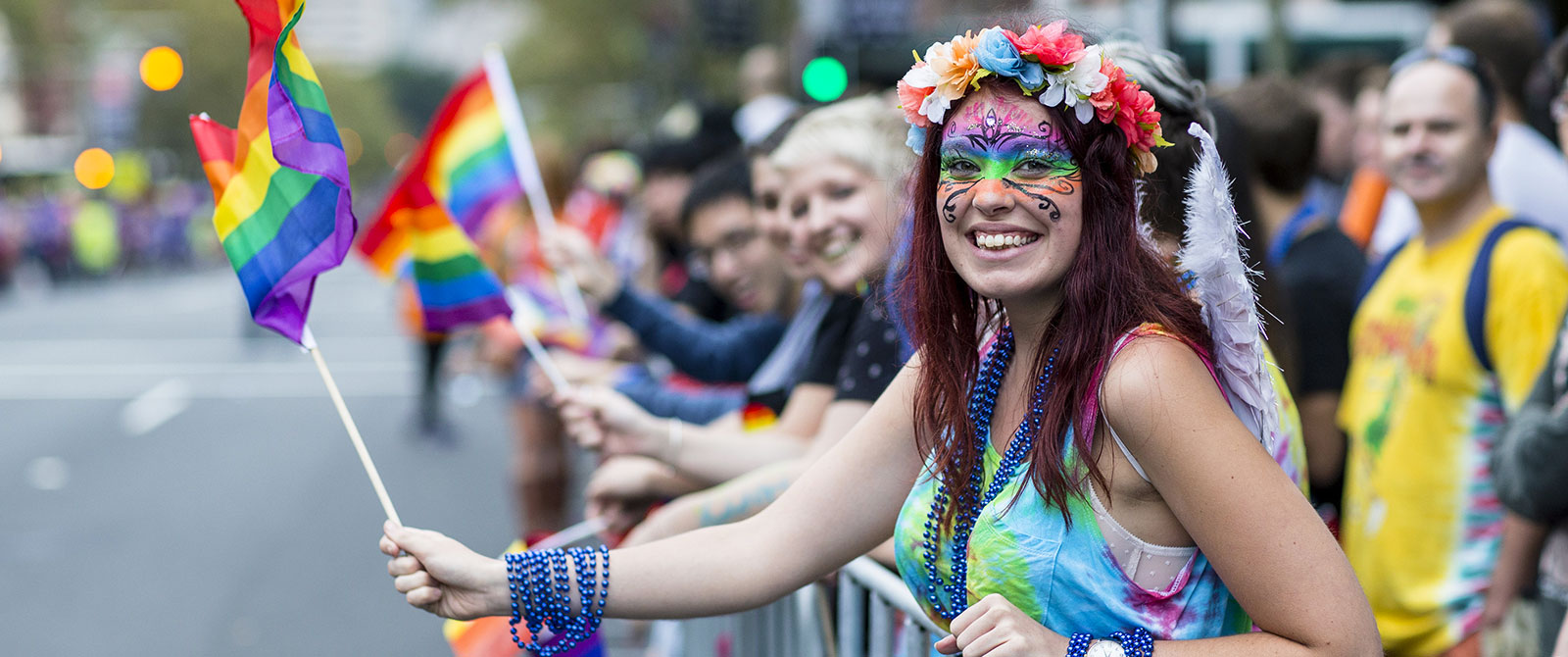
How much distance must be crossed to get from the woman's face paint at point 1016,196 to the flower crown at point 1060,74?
0.03 m

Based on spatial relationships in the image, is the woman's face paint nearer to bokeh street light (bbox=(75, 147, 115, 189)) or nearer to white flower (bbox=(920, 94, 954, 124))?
white flower (bbox=(920, 94, 954, 124))

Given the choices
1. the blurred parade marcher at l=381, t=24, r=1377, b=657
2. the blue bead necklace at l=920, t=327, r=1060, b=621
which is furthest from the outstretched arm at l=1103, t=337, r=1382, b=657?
the blue bead necklace at l=920, t=327, r=1060, b=621

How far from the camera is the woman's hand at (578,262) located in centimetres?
486

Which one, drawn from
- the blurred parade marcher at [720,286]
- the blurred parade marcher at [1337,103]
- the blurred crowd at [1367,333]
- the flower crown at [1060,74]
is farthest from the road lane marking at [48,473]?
the flower crown at [1060,74]

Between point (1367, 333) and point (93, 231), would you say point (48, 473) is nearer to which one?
point (1367, 333)

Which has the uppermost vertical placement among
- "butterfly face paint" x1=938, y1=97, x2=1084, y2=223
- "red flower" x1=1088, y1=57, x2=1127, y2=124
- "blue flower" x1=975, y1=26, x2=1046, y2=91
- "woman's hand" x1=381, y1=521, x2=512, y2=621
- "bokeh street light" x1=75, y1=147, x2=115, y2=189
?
"blue flower" x1=975, y1=26, x2=1046, y2=91

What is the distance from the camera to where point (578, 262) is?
16.0 feet

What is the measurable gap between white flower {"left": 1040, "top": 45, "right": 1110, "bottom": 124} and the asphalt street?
483 centimetres

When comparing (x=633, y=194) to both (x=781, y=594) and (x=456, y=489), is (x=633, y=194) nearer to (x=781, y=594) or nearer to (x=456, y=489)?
(x=456, y=489)

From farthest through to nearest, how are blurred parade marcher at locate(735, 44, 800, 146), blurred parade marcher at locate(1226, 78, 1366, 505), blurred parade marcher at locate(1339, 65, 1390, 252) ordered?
blurred parade marcher at locate(735, 44, 800, 146) → blurred parade marcher at locate(1339, 65, 1390, 252) → blurred parade marcher at locate(1226, 78, 1366, 505)

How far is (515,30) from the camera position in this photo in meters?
67.1

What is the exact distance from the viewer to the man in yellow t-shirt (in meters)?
3.00

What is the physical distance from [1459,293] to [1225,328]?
158 centimetres

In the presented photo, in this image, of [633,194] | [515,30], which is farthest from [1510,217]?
[515,30]
